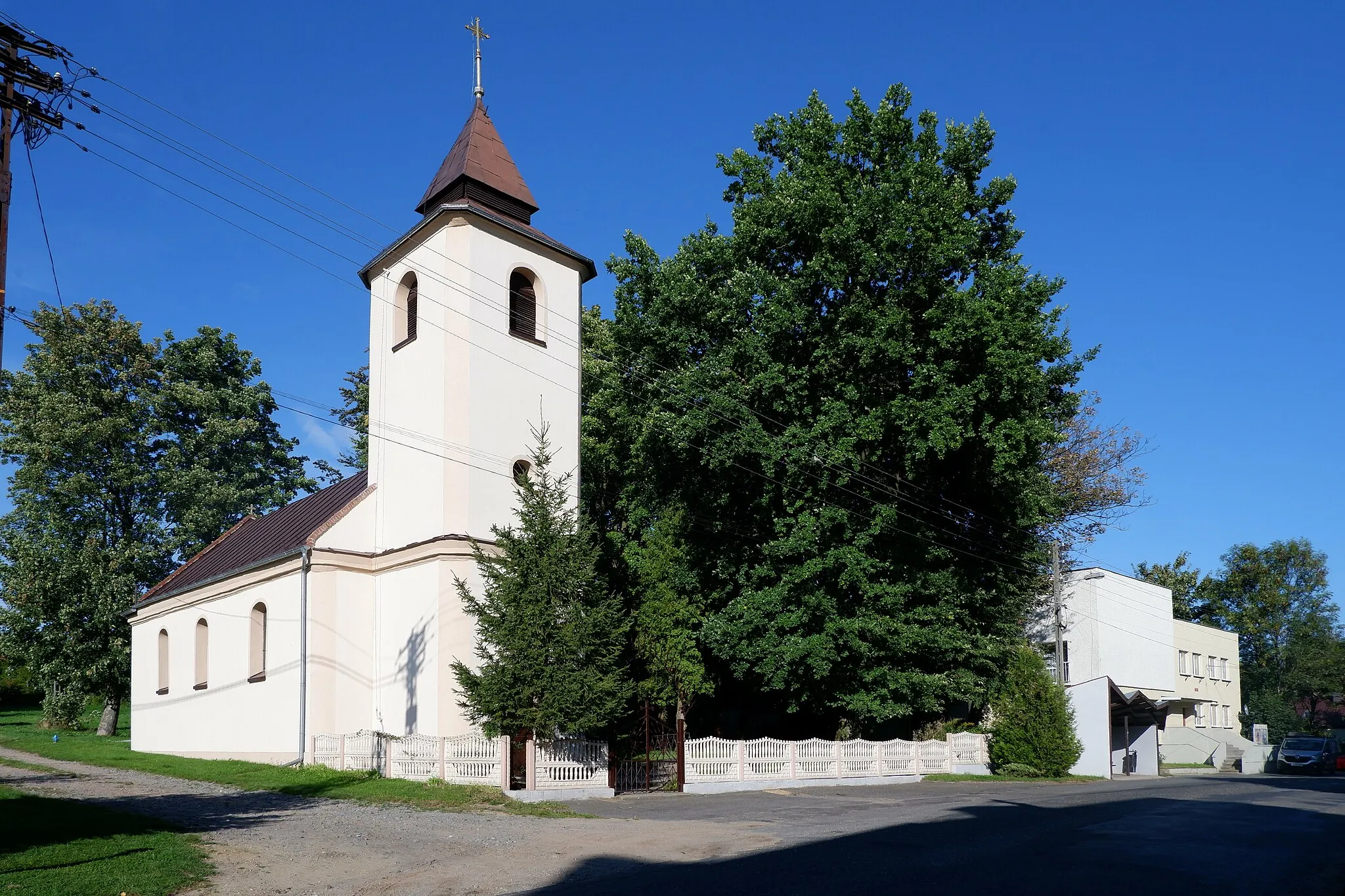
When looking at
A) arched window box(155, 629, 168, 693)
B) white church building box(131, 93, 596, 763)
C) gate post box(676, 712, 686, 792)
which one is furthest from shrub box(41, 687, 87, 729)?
gate post box(676, 712, 686, 792)

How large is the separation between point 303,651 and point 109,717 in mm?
21823

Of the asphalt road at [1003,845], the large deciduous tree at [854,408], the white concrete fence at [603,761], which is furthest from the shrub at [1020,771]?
the asphalt road at [1003,845]

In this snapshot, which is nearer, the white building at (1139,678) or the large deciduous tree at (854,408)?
the large deciduous tree at (854,408)

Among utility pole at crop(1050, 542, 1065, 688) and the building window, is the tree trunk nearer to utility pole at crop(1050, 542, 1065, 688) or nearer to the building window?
utility pole at crop(1050, 542, 1065, 688)

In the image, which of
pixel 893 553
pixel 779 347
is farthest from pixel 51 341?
pixel 893 553

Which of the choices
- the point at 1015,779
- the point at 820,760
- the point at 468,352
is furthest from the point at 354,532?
the point at 1015,779

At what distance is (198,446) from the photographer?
45656 millimetres

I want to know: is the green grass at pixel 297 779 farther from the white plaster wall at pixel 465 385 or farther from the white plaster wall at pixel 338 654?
the white plaster wall at pixel 465 385

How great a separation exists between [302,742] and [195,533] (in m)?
23.1

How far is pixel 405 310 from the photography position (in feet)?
85.7

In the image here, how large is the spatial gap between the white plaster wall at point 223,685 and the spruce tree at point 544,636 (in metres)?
7.32

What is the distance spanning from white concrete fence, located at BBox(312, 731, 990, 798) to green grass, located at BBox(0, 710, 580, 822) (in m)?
0.37

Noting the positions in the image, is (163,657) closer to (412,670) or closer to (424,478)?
(412,670)

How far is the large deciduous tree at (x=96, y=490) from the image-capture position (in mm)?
38188
